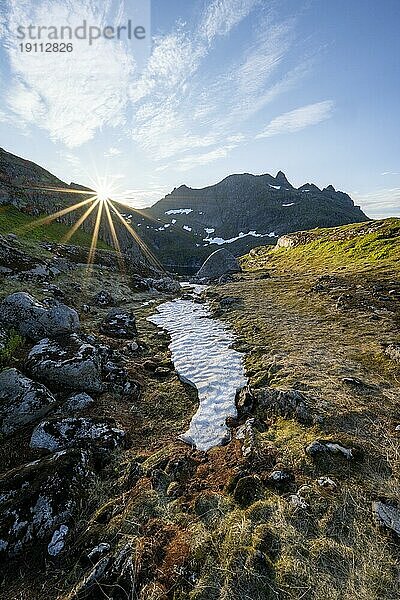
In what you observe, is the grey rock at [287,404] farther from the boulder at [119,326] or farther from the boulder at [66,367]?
the boulder at [119,326]

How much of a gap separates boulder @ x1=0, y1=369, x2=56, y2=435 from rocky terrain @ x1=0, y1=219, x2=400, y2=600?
6cm

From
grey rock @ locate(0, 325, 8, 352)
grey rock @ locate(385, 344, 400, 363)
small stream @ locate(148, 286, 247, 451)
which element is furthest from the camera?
grey rock @ locate(385, 344, 400, 363)

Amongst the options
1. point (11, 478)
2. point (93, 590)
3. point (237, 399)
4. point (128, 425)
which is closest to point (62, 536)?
point (93, 590)

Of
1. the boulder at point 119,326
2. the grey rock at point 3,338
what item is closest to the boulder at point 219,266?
the boulder at point 119,326

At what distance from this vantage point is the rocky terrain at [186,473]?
6.29 metres

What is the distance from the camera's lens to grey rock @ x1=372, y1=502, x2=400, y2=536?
6.92 meters

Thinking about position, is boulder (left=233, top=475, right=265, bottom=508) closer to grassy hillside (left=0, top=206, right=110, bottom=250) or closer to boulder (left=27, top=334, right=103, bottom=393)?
boulder (left=27, top=334, right=103, bottom=393)

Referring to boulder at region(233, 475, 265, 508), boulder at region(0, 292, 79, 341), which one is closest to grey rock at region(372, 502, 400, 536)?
boulder at region(233, 475, 265, 508)

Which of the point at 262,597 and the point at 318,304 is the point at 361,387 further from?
the point at 318,304

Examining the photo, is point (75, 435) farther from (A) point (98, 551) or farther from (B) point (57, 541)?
(A) point (98, 551)

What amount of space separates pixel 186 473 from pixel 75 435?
445 centimetres

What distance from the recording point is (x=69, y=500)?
8164 mm

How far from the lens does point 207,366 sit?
1781 cm

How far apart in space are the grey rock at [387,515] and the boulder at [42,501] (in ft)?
25.8
